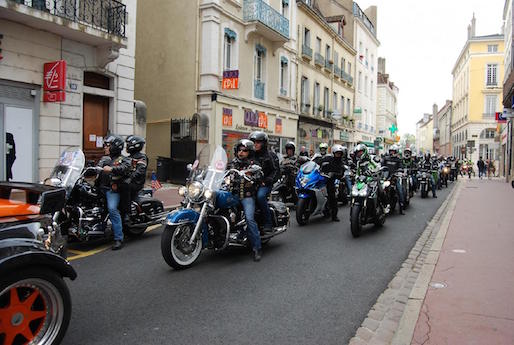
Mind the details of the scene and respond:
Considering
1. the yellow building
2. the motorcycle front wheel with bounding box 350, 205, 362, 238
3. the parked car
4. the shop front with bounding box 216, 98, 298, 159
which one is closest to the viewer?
the parked car

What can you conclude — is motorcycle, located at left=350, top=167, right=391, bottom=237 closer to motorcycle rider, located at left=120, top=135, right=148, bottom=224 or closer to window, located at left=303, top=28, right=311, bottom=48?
motorcycle rider, located at left=120, top=135, right=148, bottom=224

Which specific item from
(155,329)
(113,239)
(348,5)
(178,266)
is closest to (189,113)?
(113,239)

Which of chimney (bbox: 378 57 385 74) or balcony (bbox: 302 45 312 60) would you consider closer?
balcony (bbox: 302 45 312 60)

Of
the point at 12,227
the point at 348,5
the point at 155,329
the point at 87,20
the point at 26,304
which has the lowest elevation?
the point at 155,329

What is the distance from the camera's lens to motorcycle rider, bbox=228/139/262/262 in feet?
18.9

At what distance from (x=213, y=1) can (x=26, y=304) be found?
16.8 metres

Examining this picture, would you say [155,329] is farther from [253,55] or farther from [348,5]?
[348,5]

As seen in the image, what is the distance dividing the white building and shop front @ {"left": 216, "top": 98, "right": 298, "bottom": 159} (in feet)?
48.6

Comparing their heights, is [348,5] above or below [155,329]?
above

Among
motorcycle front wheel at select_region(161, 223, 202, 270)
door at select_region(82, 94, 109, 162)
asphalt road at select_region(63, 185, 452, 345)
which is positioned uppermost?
door at select_region(82, 94, 109, 162)

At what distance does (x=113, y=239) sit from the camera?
271 inches

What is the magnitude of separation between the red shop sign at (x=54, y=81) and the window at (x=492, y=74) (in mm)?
56317

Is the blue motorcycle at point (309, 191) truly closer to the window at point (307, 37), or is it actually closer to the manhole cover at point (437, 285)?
the manhole cover at point (437, 285)

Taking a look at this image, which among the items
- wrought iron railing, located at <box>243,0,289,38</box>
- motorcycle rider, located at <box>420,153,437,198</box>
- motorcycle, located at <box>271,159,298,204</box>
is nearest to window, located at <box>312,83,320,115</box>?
wrought iron railing, located at <box>243,0,289,38</box>
